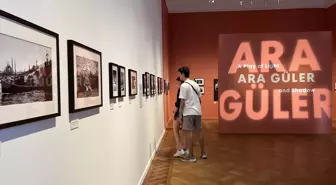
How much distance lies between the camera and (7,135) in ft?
4.24

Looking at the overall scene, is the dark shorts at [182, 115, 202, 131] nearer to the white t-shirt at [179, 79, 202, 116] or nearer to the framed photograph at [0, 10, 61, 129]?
the white t-shirt at [179, 79, 202, 116]

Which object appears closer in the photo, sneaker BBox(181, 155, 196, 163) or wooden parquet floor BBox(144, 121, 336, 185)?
wooden parquet floor BBox(144, 121, 336, 185)

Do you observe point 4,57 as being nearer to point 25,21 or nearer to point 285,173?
point 25,21

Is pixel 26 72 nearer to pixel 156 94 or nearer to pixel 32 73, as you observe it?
pixel 32 73

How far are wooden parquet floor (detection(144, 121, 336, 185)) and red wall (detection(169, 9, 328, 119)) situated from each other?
5.83 meters

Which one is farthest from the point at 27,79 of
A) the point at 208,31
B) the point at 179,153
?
the point at 208,31

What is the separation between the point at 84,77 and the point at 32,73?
74 centimetres

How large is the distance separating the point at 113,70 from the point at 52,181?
57.9 inches

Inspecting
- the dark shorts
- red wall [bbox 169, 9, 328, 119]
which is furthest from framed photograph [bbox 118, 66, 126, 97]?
red wall [bbox 169, 9, 328, 119]

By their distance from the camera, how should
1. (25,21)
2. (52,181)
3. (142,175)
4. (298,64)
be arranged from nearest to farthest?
(25,21), (52,181), (142,175), (298,64)

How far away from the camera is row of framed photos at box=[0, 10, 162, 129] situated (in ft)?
4.08

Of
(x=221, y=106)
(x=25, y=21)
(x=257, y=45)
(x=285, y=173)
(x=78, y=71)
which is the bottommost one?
(x=285, y=173)

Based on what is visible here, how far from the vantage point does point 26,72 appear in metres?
1.38

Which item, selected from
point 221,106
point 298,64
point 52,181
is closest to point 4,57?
point 52,181
